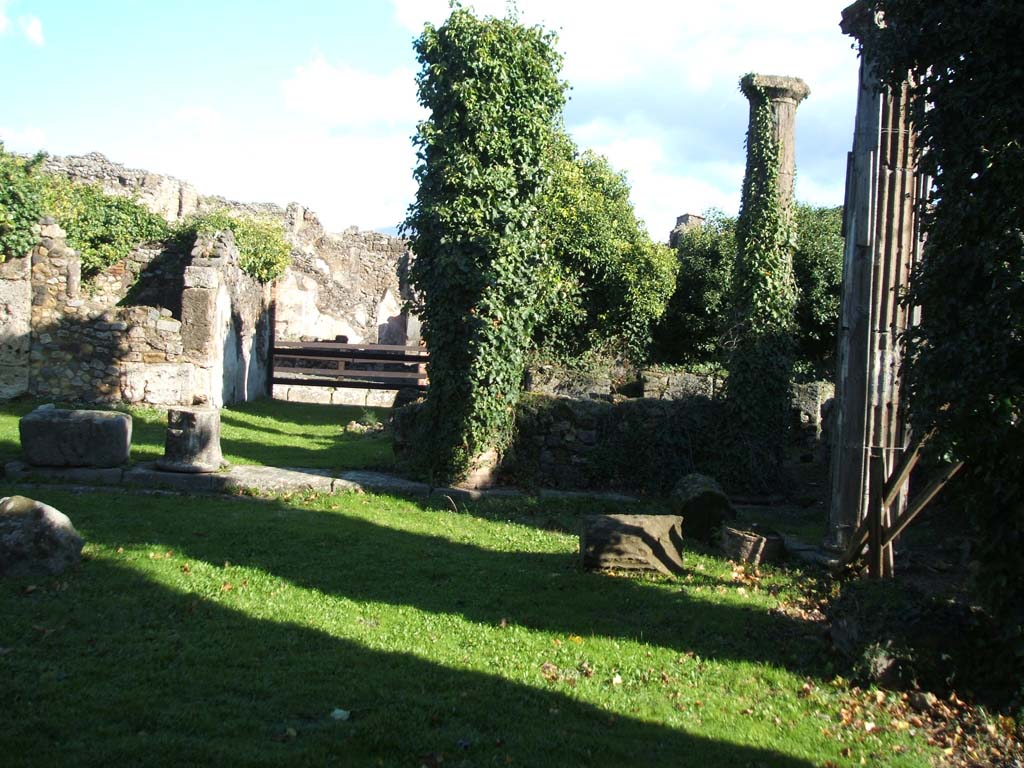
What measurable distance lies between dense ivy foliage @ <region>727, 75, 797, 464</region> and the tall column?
0.11ft

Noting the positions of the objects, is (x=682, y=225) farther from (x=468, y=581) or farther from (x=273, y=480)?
(x=468, y=581)

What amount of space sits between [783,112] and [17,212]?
12378 millimetres

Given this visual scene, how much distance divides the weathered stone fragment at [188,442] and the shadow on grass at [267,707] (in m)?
4.60

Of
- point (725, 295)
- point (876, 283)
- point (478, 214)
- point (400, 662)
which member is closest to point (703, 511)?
point (876, 283)

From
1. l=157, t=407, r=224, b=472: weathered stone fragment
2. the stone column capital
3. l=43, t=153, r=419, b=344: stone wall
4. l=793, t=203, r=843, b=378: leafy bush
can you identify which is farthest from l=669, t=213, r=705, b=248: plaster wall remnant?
l=157, t=407, r=224, b=472: weathered stone fragment

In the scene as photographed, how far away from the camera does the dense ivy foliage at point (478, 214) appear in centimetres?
1073

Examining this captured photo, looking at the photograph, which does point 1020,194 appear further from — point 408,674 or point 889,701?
point 408,674

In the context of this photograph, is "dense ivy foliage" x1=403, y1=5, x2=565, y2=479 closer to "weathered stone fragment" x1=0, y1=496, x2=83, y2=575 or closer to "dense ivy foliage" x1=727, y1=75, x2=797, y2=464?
"dense ivy foliage" x1=727, y1=75, x2=797, y2=464

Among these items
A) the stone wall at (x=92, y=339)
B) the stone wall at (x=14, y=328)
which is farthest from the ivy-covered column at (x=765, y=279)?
the stone wall at (x=14, y=328)

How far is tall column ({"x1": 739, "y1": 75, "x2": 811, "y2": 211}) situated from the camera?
11.9m

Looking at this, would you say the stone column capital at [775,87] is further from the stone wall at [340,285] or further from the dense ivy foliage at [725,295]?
the stone wall at [340,285]

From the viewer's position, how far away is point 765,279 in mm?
11773

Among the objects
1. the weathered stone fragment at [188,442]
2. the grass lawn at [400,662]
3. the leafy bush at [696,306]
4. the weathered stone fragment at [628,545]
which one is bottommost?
the grass lawn at [400,662]

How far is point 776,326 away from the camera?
38.7ft
